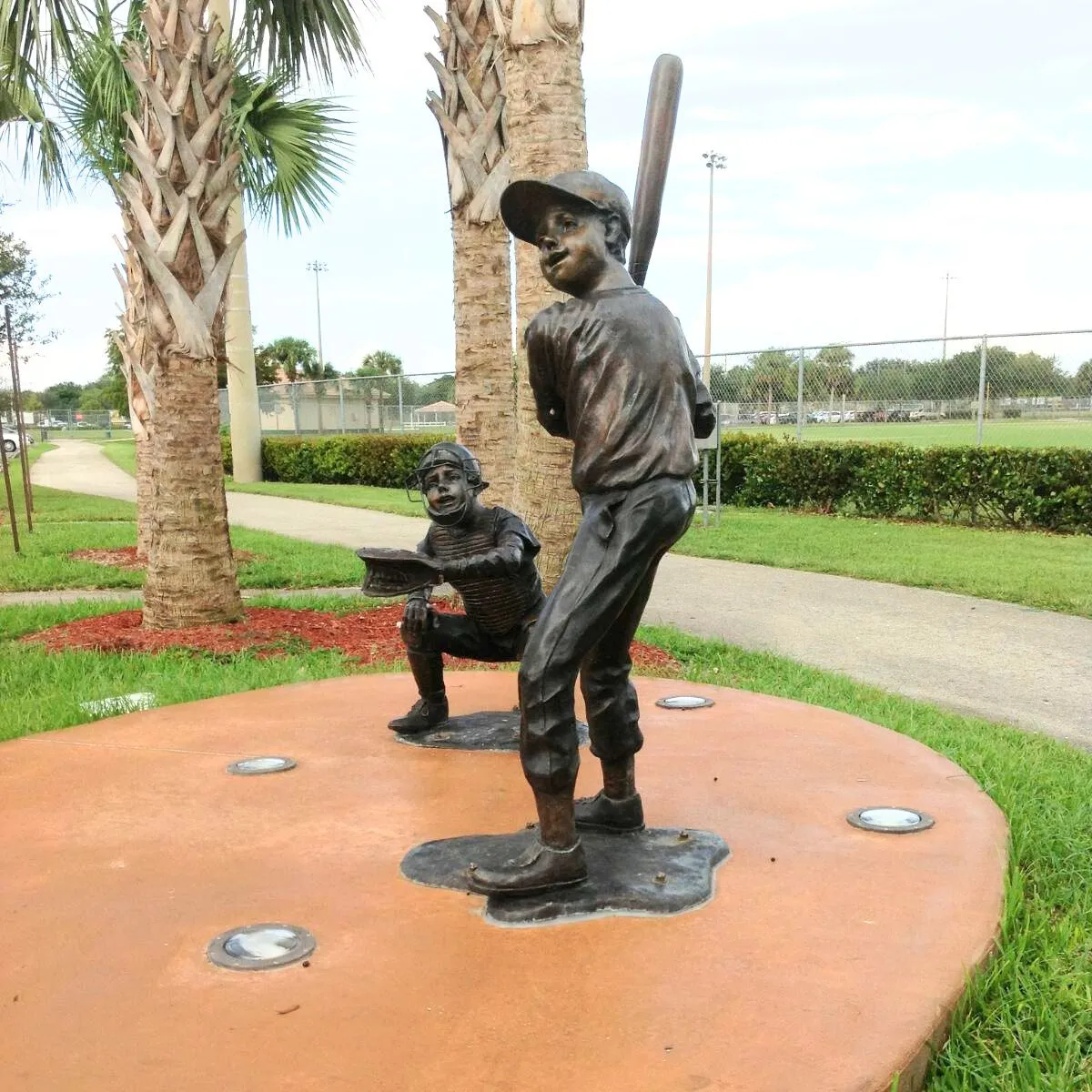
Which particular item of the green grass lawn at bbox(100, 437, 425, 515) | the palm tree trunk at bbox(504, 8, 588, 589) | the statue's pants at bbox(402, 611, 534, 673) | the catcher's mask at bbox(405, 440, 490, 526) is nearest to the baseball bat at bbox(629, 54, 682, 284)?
the catcher's mask at bbox(405, 440, 490, 526)

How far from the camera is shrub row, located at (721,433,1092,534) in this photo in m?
11.8

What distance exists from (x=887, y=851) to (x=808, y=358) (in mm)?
14108

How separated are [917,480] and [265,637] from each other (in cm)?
946

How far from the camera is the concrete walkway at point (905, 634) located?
521cm

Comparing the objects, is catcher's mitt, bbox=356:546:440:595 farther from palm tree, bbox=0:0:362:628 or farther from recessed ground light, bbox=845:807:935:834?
palm tree, bbox=0:0:362:628

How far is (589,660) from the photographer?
9.03 feet

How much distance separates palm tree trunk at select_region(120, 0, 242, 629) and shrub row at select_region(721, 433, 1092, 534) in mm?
9391

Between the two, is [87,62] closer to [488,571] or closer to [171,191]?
[171,191]

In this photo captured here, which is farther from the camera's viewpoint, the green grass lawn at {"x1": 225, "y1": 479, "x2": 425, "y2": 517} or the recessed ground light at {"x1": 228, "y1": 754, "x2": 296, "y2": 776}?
the green grass lawn at {"x1": 225, "y1": 479, "x2": 425, "y2": 517}

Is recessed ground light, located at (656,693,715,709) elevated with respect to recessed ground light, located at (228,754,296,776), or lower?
lower

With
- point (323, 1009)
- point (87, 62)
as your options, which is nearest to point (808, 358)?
point (87, 62)

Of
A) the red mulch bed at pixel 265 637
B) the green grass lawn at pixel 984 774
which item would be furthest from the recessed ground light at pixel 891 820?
the red mulch bed at pixel 265 637

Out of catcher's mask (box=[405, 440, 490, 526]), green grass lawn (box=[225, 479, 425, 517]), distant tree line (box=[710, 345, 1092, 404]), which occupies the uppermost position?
distant tree line (box=[710, 345, 1092, 404])

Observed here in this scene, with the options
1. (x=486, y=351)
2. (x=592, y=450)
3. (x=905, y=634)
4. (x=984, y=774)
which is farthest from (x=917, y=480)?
(x=592, y=450)
